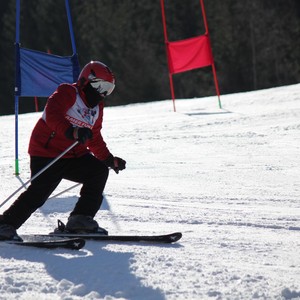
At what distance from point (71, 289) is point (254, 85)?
96.6ft

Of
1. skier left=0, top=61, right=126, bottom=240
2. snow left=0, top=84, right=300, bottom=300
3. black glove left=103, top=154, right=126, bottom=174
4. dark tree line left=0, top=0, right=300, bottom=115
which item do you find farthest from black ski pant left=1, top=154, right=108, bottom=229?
dark tree line left=0, top=0, right=300, bottom=115

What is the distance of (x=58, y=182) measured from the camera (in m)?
4.11

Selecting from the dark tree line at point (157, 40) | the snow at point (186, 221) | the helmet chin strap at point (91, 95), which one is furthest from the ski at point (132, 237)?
the dark tree line at point (157, 40)

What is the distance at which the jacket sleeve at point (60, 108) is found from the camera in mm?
3879

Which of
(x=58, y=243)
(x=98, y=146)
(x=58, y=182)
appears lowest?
(x=58, y=243)

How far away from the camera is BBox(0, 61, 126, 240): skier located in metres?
3.95

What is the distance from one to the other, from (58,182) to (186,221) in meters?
0.99

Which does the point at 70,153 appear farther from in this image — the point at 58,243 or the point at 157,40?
the point at 157,40

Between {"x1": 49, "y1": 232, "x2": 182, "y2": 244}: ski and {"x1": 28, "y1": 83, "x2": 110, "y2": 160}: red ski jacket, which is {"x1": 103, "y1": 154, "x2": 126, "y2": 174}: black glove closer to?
{"x1": 28, "y1": 83, "x2": 110, "y2": 160}: red ski jacket

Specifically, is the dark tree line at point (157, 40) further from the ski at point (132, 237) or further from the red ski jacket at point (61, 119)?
the ski at point (132, 237)

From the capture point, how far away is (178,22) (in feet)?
121

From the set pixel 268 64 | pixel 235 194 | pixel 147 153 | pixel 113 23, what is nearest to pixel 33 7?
pixel 113 23

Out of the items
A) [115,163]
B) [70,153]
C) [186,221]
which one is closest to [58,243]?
[70,153]

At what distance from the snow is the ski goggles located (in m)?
0.93
